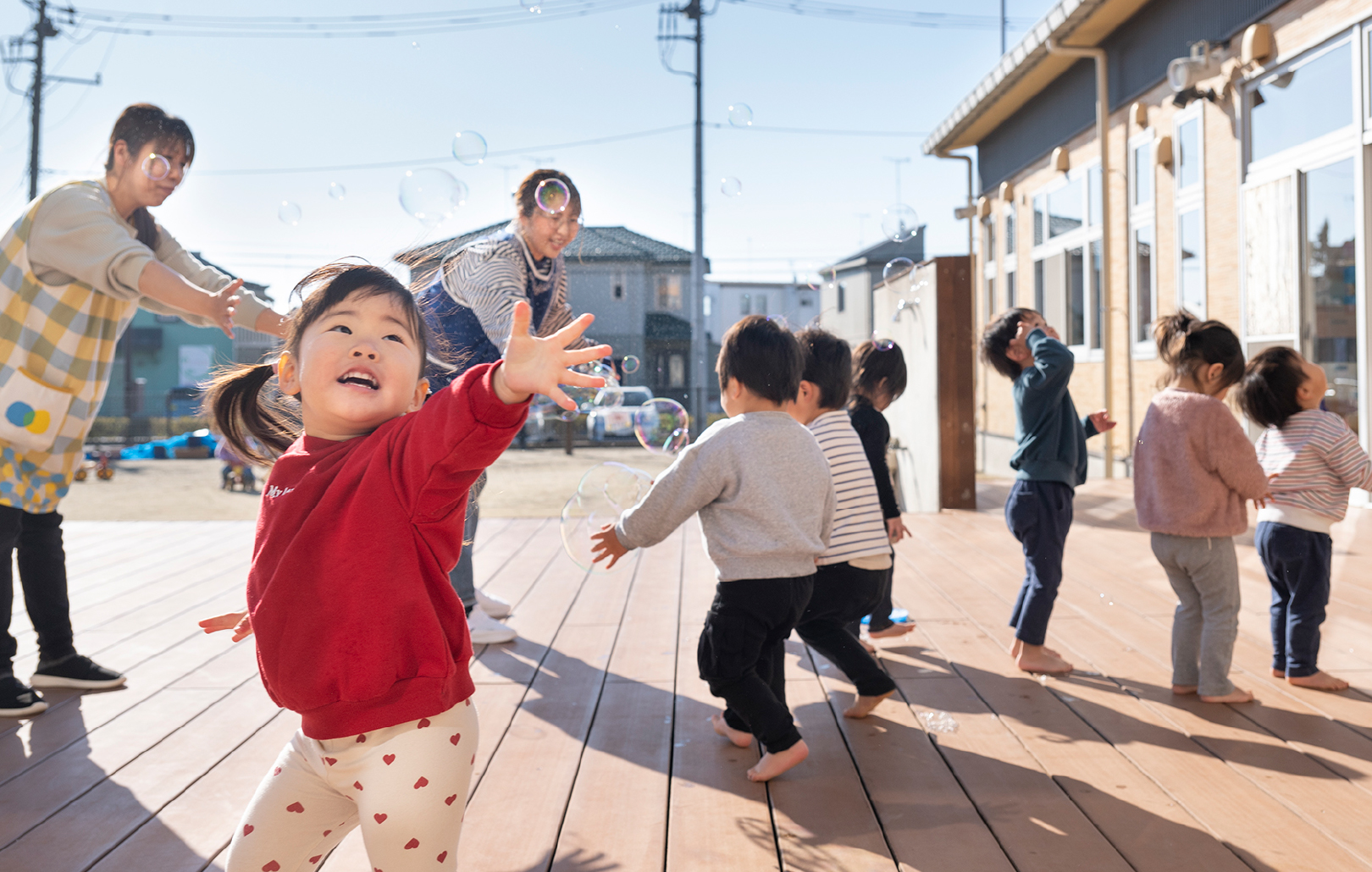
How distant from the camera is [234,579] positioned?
4.58 meters

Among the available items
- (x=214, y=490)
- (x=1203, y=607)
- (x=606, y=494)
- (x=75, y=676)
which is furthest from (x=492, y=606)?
(x=214, y=490)

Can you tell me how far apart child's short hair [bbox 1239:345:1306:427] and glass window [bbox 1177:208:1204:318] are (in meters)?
5.26

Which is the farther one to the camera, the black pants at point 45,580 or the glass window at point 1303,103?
the glass window at point 1303,103

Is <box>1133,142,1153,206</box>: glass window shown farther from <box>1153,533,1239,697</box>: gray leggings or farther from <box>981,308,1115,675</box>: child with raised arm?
<box>1153,533,1239,697</box>: gray leggings

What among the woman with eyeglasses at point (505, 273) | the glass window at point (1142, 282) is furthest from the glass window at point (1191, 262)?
the woman with eyeglasses at point (505, 273)

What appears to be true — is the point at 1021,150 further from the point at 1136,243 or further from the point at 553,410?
the point at 553,410

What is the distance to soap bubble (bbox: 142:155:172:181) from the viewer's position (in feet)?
8.78

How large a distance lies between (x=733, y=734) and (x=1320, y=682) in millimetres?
1749

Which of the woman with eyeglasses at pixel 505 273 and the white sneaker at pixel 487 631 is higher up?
the woman with eyeglasses at pixel 505 273

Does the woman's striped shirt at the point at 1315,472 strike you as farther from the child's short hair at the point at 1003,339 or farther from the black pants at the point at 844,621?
the black pants at the point at 844,621

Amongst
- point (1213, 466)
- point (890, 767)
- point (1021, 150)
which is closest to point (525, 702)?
point (890, 767)

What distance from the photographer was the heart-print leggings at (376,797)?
4.21 ft

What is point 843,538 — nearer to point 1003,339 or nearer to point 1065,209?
point 1003,339

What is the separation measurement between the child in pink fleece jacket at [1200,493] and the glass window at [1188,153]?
5.90 metres
